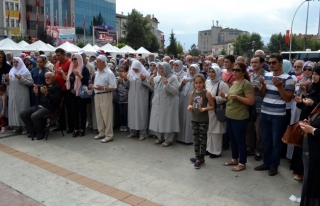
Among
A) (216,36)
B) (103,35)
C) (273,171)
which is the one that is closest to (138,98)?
(273,171)

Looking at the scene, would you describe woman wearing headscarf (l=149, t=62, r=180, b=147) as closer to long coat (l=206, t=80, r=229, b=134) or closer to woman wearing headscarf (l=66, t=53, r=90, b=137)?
long coat (l=206, t=80, r=229, b=134)

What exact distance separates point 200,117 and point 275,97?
126cm

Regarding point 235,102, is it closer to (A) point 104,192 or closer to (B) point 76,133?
(A) point 104,192

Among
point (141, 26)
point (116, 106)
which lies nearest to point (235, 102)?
point (116, 106)

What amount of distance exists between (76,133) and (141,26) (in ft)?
171

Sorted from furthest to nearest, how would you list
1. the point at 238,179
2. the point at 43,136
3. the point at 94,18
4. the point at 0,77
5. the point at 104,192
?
the point at 94,18 → the point at 0,77 → the point at 43,136 → the point at 238,179 → the point at 104,192

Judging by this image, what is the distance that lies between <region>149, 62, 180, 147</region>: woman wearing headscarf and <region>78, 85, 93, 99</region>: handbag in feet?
5.11

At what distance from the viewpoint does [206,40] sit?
17662cm

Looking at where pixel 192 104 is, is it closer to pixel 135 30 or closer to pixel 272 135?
pixel 272 135

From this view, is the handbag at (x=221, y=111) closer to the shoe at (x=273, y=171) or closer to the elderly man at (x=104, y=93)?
the shoe at (x=273, y=171)

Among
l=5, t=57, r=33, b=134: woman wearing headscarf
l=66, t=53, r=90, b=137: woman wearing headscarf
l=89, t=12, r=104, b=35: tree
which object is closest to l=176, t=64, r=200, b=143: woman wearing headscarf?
l=66, t=53, r=90, b=137: woman wearing headscarf

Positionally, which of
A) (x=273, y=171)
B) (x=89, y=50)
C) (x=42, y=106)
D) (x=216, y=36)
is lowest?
(x=273, y=171)

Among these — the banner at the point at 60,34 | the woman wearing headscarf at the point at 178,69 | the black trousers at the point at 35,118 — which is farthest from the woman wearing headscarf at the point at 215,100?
the banner at the point at 60,34

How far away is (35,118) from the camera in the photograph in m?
6.77
